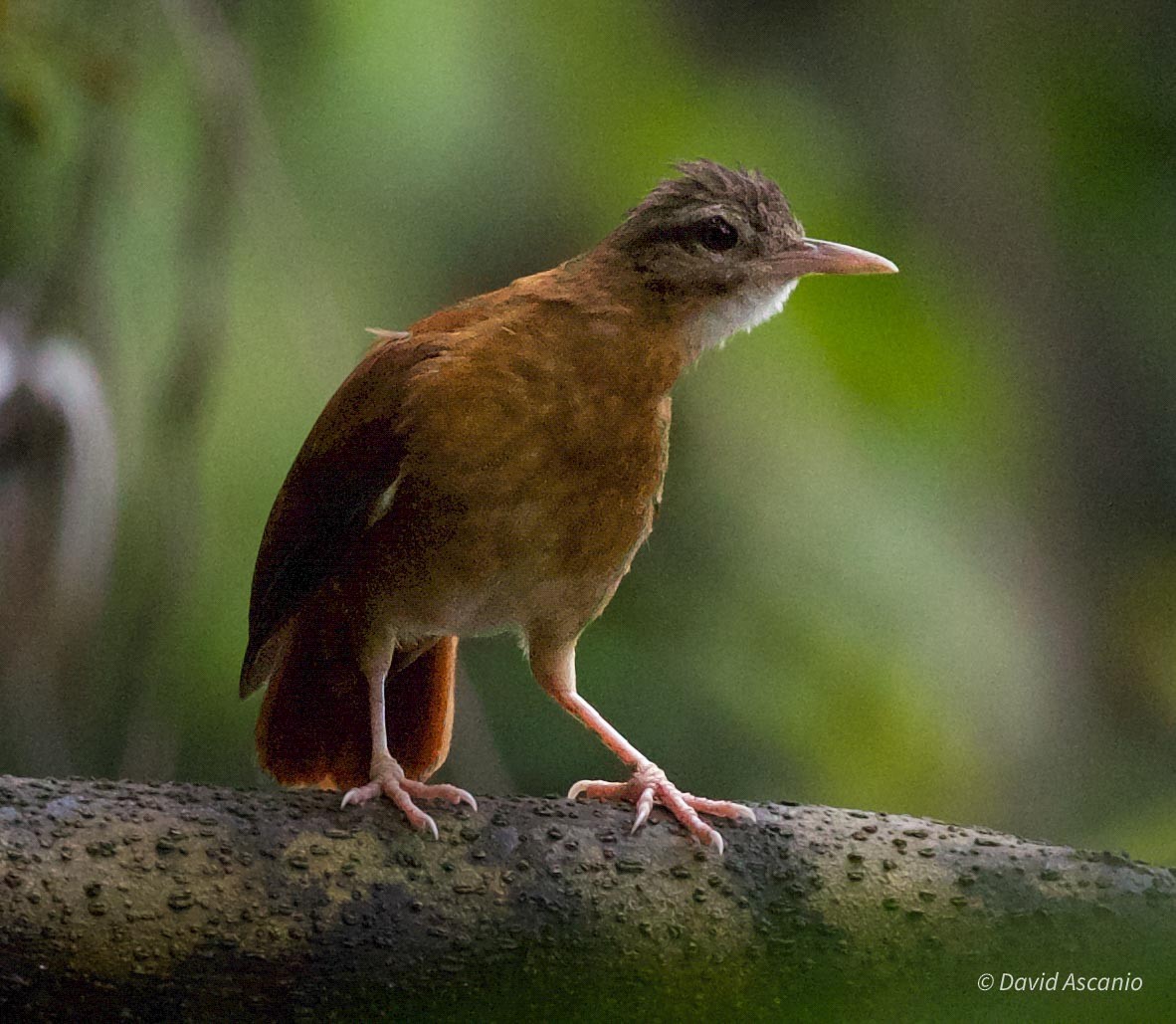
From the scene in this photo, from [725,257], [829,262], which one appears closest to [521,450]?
[725,257]

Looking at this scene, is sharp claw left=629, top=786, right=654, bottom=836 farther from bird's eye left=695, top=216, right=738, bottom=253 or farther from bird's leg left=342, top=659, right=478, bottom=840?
bird's eye left=695, top=216, right=738, bottom=253

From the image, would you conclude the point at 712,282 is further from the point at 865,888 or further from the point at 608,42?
the point at 865,888

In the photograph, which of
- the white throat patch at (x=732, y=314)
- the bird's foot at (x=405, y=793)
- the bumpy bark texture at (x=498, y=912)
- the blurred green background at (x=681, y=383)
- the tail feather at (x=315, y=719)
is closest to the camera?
the bumpy bark texture at (x=498, y=912)

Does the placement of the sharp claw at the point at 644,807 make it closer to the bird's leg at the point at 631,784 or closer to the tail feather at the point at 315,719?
the bird's leg at the point at 631,784

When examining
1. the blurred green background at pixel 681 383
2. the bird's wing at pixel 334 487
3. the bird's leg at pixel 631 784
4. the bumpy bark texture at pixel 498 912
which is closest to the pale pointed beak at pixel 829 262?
the blurred green background at pixel 681 383

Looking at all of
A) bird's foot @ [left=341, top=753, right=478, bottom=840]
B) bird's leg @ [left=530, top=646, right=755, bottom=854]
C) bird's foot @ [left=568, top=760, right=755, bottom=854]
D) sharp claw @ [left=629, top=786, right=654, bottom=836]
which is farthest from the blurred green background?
bird's foot @ [left=341, top=753, right=478, bottom=840]

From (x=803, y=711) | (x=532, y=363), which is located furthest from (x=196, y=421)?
(x=803, y=711)

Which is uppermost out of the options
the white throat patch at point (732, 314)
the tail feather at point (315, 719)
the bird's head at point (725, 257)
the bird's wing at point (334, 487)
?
the bird's head at point (725, 257)
